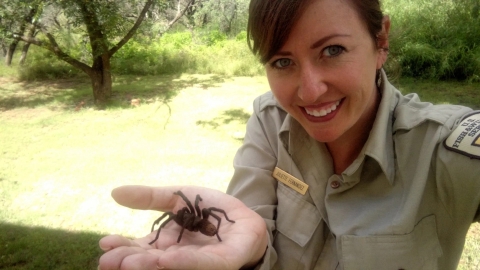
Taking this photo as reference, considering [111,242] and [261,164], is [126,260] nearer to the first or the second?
[111,242]

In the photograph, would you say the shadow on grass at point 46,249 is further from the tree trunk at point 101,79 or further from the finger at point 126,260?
the tree trunk at point 101,79

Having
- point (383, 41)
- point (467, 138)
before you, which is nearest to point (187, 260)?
point (467, 138)

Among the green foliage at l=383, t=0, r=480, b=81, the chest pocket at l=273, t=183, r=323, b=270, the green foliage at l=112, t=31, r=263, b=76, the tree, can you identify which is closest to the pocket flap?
the chest pocket at l=273, t=183, r=323, b=270

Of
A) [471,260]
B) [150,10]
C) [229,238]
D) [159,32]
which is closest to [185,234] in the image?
[229,238]

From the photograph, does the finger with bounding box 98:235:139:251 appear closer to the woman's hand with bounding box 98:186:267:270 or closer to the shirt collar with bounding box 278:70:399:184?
the woman's hand with bounding box 98:186:267:270

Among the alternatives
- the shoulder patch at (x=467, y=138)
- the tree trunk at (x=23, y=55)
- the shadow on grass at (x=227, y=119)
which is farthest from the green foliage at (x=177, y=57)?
the shoulder patch at (x=467, y=138)
